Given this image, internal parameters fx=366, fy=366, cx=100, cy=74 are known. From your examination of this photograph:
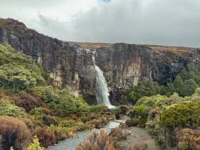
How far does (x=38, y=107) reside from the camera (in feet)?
131

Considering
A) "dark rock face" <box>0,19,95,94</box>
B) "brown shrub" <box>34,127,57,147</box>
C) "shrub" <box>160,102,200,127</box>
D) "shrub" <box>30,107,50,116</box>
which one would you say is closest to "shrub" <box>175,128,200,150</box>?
"shrub" <box>160,102,200,127</box>

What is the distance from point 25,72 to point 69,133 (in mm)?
18817

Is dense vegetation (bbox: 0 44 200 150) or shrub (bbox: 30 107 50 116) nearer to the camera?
dense vegetation (bbox: 0 44 200 150)

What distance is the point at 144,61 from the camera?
80.2 meters

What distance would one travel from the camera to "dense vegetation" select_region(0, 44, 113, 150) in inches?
1212

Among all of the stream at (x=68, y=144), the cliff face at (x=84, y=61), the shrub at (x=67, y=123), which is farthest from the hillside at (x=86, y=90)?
the stream at (x=68, y=144)

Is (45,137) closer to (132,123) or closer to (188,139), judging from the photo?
(132,123)

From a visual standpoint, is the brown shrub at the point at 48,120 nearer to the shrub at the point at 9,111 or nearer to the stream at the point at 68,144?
the shrub at the point at 9,111

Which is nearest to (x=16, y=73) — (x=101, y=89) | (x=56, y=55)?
(x=56, y=55)

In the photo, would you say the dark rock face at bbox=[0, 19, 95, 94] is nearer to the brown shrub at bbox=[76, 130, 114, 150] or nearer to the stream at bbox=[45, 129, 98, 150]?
the stream at bbox=[45, 129, 98, 150]

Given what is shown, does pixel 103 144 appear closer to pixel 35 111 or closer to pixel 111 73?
pixel 35 111

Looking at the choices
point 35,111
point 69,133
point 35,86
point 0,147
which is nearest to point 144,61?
point 35,86

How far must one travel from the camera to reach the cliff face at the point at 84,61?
64.6m

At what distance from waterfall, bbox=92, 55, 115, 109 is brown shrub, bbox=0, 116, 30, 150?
45953 millimetres
